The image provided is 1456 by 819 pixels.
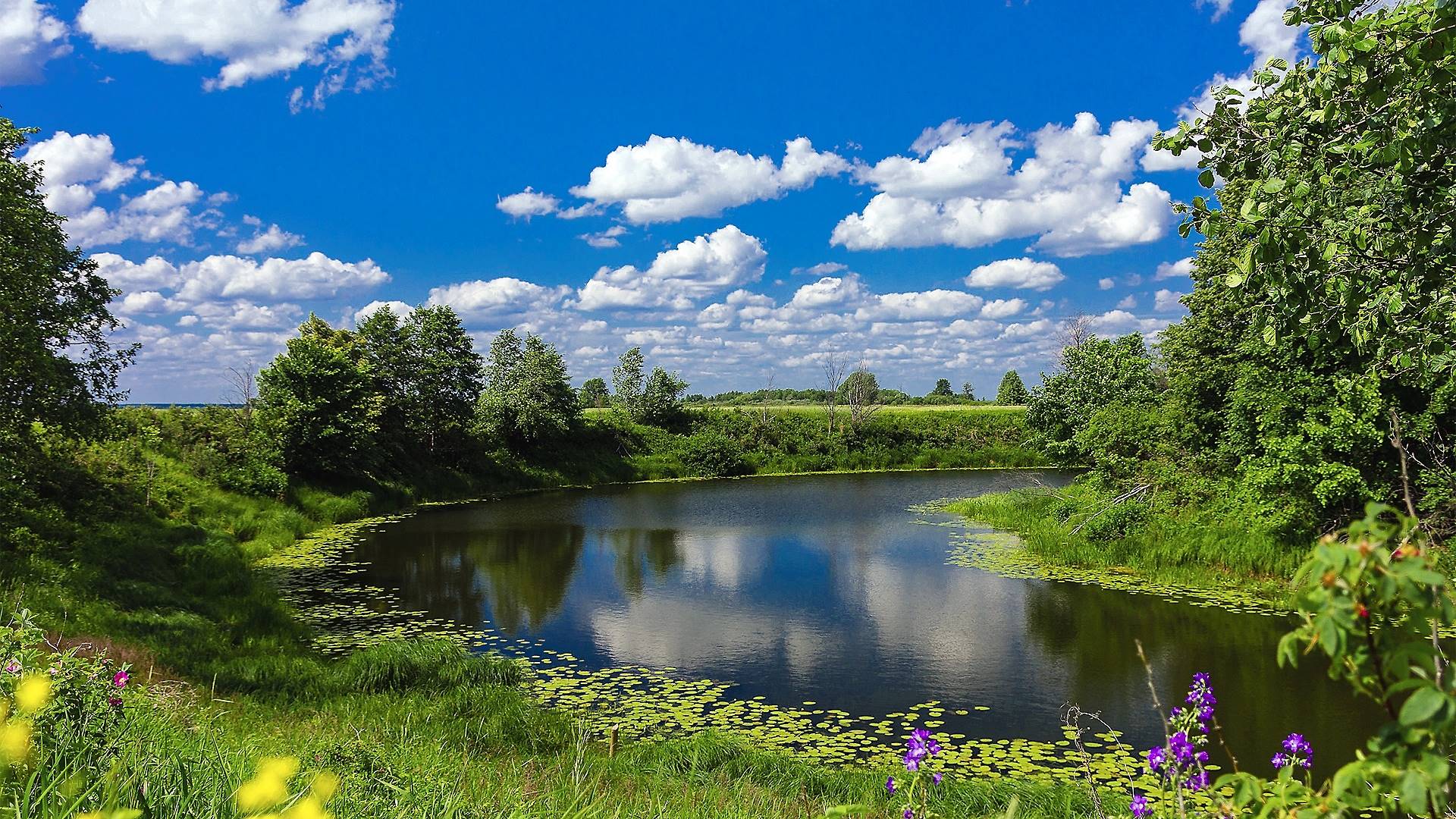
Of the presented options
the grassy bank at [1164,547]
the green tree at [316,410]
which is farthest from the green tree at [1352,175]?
the green tree at [316,410]

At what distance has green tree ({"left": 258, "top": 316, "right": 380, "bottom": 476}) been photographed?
25344 mm

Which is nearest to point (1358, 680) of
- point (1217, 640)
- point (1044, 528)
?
point (1217, 640)

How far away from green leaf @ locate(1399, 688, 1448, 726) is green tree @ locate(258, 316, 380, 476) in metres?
27.5

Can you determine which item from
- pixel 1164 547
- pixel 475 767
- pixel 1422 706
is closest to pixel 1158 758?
pixel 1422 706

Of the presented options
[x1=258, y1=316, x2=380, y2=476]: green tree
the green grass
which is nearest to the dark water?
the green grass

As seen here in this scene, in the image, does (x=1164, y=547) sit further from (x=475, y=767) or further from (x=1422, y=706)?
(x=1422, y=706)

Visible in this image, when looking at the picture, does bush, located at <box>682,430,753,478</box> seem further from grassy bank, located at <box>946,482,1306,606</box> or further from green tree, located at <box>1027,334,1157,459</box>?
grassy bank, located at <box>946,482,1306,606</box>

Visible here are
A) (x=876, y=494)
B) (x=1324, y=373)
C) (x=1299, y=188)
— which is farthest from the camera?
(x=876, y=494)

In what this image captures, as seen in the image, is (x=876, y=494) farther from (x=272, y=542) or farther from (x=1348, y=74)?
(x=1348, y=74)

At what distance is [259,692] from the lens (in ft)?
28.7

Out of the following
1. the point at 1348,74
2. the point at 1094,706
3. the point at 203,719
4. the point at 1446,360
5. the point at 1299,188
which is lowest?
the point at 1094,706

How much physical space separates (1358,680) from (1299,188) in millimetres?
3328

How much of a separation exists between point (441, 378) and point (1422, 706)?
35.7 meters

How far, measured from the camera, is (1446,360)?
182 inches
